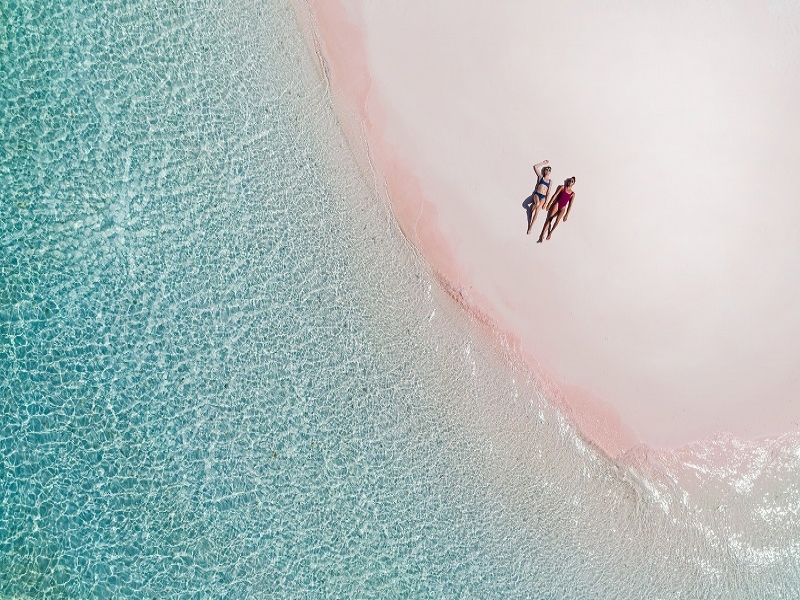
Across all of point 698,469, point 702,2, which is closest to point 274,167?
point 702,2

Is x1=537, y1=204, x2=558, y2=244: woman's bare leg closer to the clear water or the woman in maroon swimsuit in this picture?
the woman in maroon swimsuit

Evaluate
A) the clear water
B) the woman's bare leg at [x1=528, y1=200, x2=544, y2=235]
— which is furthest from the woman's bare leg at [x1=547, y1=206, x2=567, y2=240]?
the clear water

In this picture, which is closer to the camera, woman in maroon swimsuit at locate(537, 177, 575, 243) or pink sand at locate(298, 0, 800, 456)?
woman in maroon swimsuit at locate(537, 177, 575, 243)

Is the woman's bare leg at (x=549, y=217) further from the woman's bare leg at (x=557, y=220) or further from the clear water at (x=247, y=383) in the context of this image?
the clear water at (x=247, y=383)

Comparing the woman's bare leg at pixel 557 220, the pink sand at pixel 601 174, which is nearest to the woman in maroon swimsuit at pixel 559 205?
the woman's bare leg at pixel 557 220

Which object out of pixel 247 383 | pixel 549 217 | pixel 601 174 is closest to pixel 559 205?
pixel 549 217

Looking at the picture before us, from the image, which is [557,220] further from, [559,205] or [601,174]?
[601,174]

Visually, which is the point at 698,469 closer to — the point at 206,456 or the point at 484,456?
the point at 484,456
